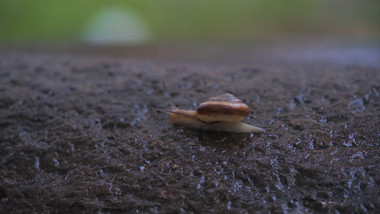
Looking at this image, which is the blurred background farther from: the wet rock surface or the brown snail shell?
the brown snail shell

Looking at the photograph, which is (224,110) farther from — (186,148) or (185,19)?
(185,19)

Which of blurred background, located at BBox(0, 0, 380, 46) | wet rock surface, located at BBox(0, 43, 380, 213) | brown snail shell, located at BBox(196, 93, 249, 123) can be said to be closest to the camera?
wet rock surface, located at BBox(0, 43, 380, 213)

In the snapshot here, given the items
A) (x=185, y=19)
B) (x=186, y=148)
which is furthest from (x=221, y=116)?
(x=185, y=19)

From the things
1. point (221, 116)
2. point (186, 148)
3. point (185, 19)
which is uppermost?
point (185, 19)

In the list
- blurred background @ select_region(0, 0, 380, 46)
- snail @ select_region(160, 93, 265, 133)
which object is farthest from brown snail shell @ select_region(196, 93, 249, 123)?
blurred background @ select_region(0, 0, 380, 46)

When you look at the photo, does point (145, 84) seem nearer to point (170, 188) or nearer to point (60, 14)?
point (170, 188)

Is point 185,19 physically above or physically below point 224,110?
above

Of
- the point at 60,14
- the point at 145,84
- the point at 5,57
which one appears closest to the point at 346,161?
the point at 145,84
